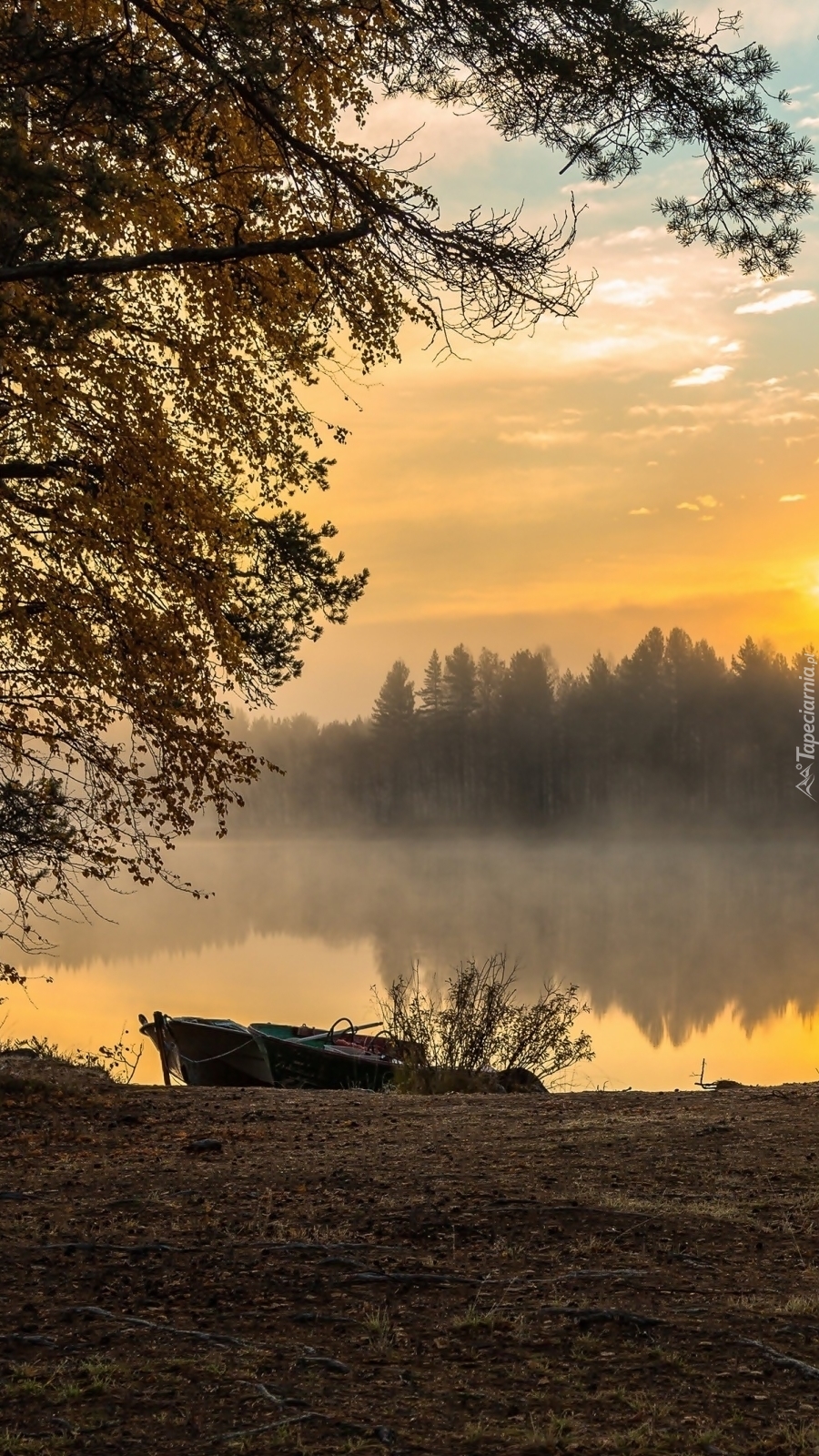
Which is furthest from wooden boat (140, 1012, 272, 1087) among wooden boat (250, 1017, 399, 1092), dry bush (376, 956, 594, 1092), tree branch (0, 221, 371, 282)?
tree branch (0, 221, 371, 282)

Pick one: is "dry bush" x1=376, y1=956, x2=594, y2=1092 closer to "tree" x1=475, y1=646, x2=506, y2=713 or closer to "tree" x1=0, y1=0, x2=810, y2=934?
"tree" x1=0, y1=0, x2=810, y2=934

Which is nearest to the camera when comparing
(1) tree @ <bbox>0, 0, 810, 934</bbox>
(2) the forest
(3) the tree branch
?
(3) the tree branch

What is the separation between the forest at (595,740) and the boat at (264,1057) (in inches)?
3192

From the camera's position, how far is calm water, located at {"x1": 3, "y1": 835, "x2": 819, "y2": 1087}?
2259 cm

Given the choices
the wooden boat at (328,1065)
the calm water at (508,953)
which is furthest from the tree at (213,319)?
the calm water at (508,953)

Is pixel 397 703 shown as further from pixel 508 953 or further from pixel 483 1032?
pixel 483 1032

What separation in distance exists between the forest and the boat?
81065mm

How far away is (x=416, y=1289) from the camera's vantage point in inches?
181

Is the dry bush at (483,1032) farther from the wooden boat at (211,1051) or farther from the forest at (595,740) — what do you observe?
the forest at (595,740)

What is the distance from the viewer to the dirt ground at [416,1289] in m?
3.61

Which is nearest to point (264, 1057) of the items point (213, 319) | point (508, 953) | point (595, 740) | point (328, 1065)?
point (328, 1065)

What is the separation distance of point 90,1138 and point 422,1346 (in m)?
4.00

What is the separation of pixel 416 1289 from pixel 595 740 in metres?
93.1

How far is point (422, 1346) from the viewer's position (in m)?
4.12
